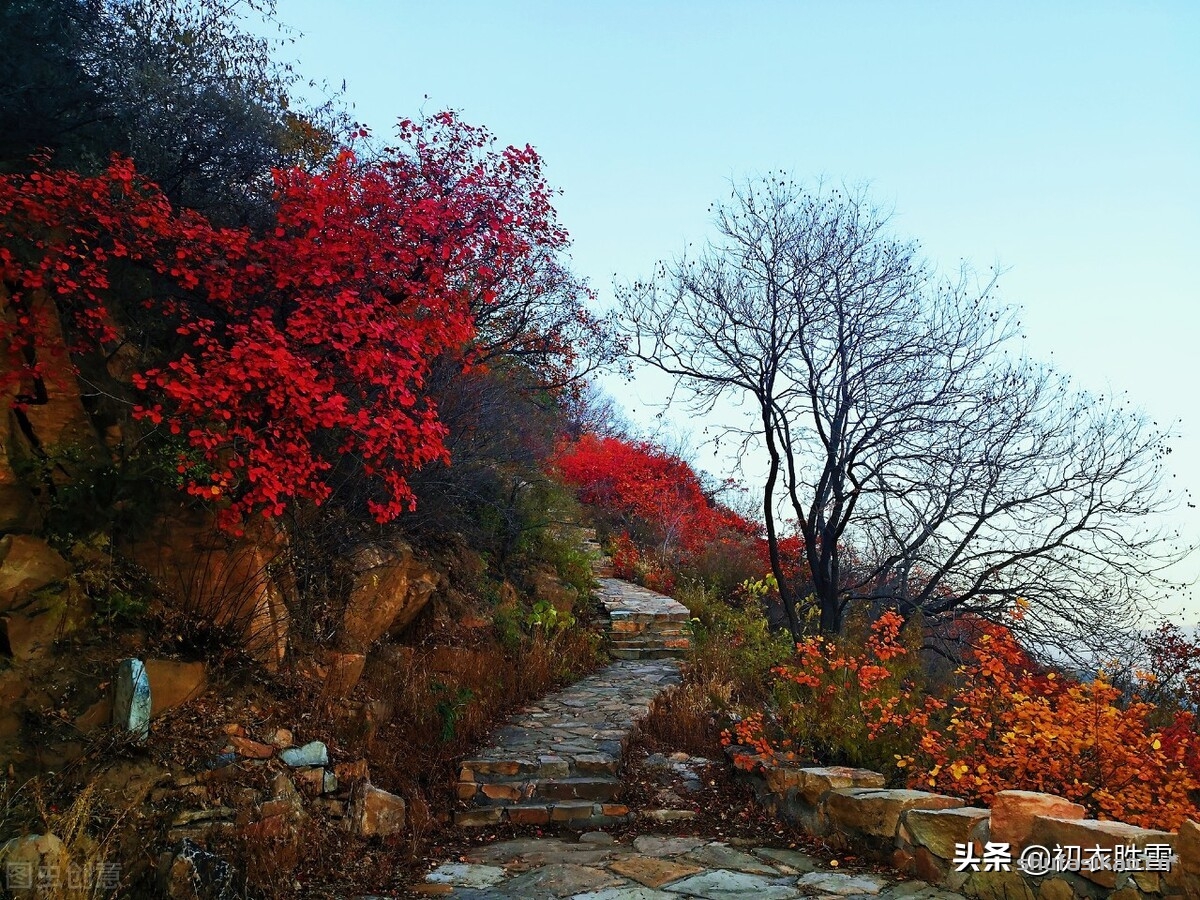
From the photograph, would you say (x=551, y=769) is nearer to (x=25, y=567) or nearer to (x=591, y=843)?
(x=591, y=843)

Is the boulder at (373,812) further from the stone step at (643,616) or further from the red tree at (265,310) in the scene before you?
the stone step at (643,616)

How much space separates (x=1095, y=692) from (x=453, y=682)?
5727 mm

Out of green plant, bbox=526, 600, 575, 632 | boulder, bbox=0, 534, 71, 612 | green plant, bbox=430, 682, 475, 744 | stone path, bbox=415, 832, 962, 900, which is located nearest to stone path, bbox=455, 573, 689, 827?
green plant, bbox=430, 682, 475, 744

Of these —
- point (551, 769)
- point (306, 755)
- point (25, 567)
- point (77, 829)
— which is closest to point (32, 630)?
point (25, 567)

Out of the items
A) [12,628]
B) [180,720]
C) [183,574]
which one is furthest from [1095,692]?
[12,628]

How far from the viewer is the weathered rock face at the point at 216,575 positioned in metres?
5.71

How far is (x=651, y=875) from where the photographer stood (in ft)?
16.3

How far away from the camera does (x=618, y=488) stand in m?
18.4

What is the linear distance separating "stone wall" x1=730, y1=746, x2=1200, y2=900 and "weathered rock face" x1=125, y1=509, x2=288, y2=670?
4415 millimetres

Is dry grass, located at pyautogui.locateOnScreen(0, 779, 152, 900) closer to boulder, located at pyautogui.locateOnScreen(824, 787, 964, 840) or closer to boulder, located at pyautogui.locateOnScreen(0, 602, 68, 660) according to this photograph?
boulder, located at pyautogui.locateOnScreen(0, 602, 68, 660)

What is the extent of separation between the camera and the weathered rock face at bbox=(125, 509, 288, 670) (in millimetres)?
5707

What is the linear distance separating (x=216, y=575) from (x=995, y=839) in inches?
224

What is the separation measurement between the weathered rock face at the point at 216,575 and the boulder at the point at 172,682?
0.52 metres

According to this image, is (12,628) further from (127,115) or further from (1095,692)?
(1095,692)
